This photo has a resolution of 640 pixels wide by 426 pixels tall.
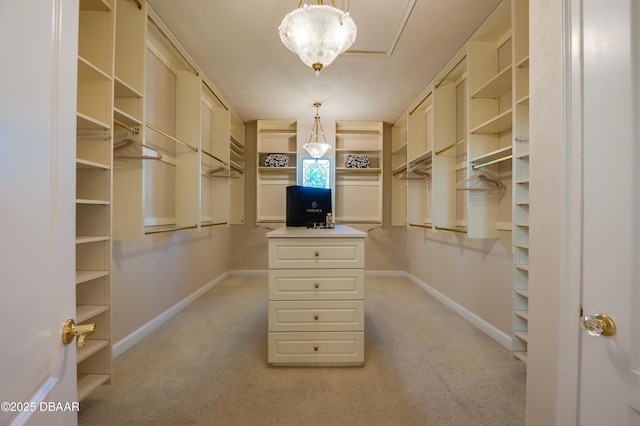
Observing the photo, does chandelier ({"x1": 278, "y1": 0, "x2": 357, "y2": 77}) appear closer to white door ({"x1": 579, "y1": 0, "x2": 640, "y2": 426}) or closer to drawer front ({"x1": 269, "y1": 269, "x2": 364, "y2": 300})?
white door ({"x1": 579, "y1": 0, "x2": 640, "y2": 426})

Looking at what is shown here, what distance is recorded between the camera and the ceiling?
2205 millimetres

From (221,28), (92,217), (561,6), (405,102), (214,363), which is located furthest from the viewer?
(405,102)

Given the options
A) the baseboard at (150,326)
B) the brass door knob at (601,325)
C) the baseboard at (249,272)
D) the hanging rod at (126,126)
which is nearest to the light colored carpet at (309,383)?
the baseboard at (150,326)

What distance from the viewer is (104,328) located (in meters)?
1.69

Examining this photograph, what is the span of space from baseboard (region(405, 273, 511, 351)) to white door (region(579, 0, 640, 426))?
6.36 feet

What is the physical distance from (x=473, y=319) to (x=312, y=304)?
1934mm

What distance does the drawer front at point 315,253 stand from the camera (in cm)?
208

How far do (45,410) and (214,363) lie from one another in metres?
1.82

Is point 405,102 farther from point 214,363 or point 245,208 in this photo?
point 214,363

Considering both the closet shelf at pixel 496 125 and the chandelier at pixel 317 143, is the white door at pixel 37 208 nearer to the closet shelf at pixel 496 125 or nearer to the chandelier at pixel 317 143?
the closet shelf at pixel 496 125

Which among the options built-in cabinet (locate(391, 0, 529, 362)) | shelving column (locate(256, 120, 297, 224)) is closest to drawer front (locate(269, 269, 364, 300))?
built-in cabinet (locate(391, 0, 529, 362))

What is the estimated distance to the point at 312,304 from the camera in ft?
6.81

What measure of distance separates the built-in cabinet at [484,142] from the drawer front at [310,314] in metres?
1.19

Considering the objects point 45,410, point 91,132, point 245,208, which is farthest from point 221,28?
point 245,208
